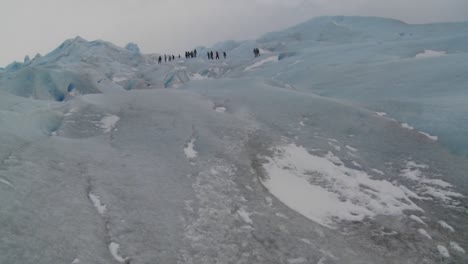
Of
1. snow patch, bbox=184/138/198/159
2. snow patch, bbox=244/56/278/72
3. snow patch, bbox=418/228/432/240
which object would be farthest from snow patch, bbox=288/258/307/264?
snow patch, bbox=244/56/278/72

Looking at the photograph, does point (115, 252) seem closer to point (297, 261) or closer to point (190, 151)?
point (297, 261)

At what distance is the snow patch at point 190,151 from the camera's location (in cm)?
825

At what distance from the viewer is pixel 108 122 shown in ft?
35.6

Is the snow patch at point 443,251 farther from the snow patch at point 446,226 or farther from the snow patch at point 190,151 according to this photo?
the snow patch at point 190,151

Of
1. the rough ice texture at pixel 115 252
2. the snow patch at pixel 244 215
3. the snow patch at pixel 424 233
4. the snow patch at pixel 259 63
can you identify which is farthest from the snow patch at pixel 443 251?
the snow patch at pixel 259 63

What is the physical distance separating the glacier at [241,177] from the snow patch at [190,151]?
0.10 feet

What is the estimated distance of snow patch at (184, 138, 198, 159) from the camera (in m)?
8.25

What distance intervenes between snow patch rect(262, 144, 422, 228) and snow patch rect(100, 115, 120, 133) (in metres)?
5.40

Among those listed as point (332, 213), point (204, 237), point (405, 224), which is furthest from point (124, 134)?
point (405, 224)

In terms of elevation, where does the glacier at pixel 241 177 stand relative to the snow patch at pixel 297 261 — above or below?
above

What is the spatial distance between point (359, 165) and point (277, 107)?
4.97 meters

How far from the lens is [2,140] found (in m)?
7.25

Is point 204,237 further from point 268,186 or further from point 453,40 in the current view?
point 453,40

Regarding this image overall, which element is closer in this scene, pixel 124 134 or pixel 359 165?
pixel 359 165
